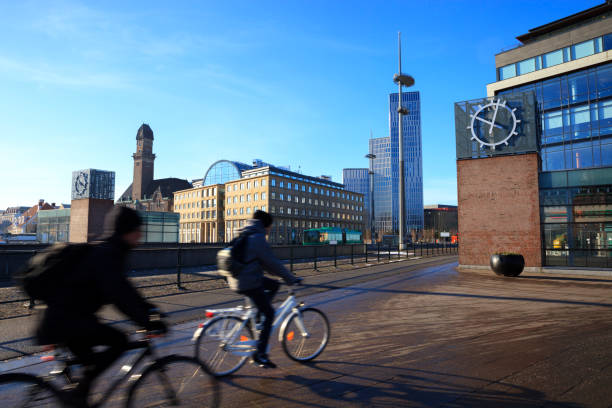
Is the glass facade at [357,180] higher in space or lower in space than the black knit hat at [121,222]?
higher

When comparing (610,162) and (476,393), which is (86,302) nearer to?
(476,393)

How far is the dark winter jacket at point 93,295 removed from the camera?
Result: 93.5 inches

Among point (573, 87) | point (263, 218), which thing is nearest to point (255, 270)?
point (263, 218)

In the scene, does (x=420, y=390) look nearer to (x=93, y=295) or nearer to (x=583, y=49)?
(x=93, y=295)

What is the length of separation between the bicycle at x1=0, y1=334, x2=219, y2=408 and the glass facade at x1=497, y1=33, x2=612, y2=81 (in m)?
41.4

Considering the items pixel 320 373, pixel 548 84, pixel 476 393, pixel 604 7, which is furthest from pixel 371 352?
pixel 604 7

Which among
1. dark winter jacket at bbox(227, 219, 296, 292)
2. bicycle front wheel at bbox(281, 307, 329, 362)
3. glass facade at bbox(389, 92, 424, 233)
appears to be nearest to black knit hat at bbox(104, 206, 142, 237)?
dark winter jacket at bbox(227, 219, 296, 292)

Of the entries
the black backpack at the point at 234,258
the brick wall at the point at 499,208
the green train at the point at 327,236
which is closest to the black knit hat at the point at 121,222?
the black backpack at the point at 234,258

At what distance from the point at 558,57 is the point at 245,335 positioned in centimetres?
4172

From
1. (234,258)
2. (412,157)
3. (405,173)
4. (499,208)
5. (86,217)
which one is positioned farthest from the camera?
(405,173)

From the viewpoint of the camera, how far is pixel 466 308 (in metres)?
8.40

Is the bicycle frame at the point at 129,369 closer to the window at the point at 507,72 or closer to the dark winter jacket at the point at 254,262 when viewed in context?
the dark winter jacket at the point at 254,262

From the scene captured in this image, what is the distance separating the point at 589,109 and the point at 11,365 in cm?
4081

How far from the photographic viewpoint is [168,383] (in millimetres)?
2912
